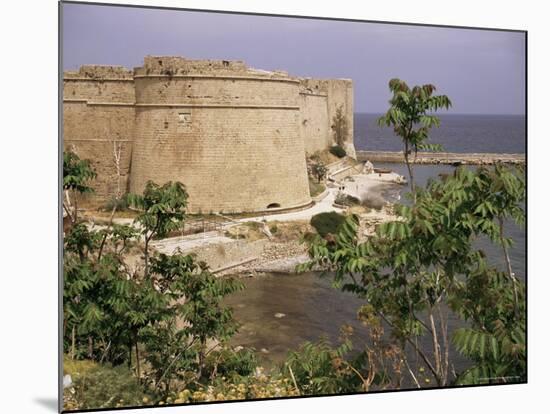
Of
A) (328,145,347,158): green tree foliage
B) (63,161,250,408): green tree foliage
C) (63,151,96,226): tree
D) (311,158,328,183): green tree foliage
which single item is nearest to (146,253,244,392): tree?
(63,161,250,408): green tree foliage

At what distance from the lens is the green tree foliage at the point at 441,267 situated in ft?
14.3

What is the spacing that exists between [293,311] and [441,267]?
95 centimetres

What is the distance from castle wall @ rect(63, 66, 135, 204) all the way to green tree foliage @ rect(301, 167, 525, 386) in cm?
139

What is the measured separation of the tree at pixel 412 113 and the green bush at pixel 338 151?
Result: 0.46 meters

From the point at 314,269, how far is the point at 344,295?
0.30 m

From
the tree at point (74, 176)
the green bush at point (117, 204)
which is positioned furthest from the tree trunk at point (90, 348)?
the green bush at point (117, 204)

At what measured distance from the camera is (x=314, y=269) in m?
5.30

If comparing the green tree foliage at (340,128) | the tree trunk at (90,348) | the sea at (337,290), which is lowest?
the tree trunk at (90,348)

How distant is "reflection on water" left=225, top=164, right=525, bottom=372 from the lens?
196 inches

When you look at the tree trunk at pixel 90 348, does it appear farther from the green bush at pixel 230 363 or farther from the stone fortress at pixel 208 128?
the stone fortress at pixel 208 128

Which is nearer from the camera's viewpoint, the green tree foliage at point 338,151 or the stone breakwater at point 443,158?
the stone breakwater at point 443,158

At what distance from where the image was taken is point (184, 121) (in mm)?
6004

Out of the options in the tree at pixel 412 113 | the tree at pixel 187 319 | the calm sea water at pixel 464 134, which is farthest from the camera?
the calm sea water at pixel 464 134

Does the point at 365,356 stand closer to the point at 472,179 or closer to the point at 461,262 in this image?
the point at 461,262
